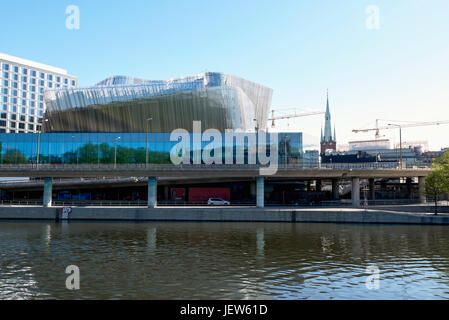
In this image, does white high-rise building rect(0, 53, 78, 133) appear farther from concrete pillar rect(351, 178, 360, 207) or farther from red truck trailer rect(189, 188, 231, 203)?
concrete pillar rect(351, 178, 360, 207)

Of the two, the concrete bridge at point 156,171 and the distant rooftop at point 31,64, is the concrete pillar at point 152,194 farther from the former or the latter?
the distant rooftop at point 31,64

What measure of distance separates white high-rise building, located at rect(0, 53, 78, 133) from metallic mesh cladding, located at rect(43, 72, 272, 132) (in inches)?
1527

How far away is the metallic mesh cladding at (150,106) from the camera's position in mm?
94688

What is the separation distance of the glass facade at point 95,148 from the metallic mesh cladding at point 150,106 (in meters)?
4.08

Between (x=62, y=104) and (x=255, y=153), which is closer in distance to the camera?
(x=255, y=153)

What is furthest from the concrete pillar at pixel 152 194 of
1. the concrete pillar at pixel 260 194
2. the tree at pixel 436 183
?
the tree at pixel 436 183

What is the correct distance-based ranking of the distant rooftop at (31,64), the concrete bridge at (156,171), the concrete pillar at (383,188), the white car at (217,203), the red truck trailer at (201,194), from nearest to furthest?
the concrete bridge at (156,171) → the white car at (217,203) → the red truck trailer at (201,194) → the concrete pillar at (383,188) → the distant rooftop at (31,64)

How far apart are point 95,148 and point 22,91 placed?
65826 mm

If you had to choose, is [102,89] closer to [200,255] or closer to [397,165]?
[397,165]

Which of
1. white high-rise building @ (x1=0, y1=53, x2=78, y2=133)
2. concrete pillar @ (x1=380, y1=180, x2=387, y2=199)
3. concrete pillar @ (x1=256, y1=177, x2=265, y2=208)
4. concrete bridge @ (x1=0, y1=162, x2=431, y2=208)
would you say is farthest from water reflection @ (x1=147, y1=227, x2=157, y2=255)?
white high-rise building @ (x1=0, y1=53, x2=78, y2=133)

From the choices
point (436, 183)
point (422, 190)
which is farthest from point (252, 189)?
point (436, 183)

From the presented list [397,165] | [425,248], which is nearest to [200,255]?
[425,248]

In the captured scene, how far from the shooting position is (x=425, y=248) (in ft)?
109
